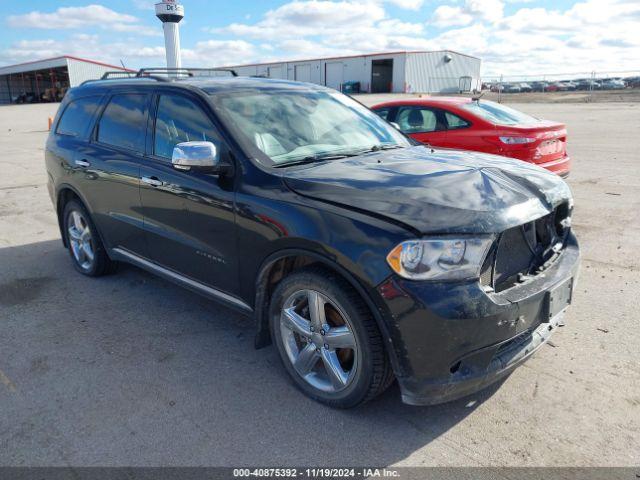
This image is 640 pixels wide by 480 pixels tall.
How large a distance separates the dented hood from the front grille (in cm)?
13

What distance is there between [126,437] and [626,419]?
272cm

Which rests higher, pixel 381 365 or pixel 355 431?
pixel 381 365

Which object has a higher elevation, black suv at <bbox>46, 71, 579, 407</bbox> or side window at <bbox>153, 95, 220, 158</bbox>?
side window at <bbox>153, 95, 220, 158</bbox>

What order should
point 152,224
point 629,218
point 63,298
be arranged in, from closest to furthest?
point 152,224
point 63,298
point 629,218

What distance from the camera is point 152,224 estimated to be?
159 inches

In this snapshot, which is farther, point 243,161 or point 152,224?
point 152,224

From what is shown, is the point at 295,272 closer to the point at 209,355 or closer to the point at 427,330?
the point at 427,330

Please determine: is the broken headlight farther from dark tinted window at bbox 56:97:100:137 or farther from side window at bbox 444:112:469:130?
side window at bbox 444:112:469:130

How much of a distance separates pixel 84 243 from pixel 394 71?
209ft

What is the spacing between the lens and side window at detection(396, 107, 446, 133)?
8.23m

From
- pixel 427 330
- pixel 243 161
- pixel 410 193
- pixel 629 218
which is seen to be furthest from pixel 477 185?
pixel 629 218

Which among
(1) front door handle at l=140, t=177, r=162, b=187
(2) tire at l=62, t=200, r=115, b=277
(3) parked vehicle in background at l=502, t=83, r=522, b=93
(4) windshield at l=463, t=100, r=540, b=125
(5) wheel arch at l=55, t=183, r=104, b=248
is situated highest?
(3) parked vehicle in background at l=502, t=83, r=522, b=93

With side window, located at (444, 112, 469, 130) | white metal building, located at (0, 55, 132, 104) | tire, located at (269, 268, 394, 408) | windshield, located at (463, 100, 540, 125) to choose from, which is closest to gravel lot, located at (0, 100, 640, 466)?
tire, located at (269, 268, 394, 408)

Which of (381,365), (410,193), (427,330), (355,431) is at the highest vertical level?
(410,193)
